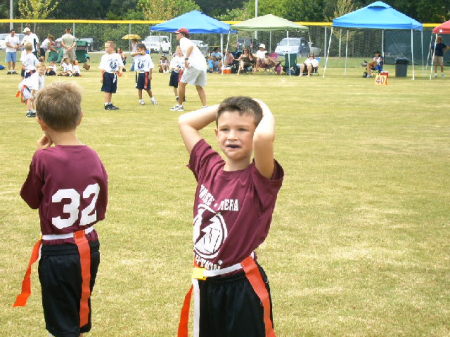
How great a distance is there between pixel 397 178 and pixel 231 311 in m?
7.58

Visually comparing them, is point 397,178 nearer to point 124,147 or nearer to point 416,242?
point 416,242

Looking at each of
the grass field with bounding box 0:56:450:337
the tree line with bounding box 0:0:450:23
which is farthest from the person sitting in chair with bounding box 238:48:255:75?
the tree line with bounding box 0:0:450:23

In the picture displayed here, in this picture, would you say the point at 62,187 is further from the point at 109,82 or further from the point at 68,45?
the point at 68,45

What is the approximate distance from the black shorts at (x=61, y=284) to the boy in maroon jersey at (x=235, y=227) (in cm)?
79

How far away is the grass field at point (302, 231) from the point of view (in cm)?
575

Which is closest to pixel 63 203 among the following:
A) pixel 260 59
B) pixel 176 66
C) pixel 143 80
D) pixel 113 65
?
pixel 113 65

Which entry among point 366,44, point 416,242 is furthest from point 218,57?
point 416,242

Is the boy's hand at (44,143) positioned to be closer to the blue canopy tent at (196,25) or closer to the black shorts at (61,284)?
the black shorts at (61,284)

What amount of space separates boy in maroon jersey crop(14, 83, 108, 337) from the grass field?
1104mm

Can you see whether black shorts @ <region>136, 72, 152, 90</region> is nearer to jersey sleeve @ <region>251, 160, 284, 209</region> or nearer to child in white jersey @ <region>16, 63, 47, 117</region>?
child in white jersey @ <region>16, 63, 47, 117</region>

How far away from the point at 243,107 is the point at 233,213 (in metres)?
0.50

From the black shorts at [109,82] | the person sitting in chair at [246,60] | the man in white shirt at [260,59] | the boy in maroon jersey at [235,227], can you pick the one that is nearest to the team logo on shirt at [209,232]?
the boy in maroon jersey at [235,227]

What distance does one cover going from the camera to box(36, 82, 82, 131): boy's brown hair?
14.1ft

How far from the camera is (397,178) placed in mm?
11000
